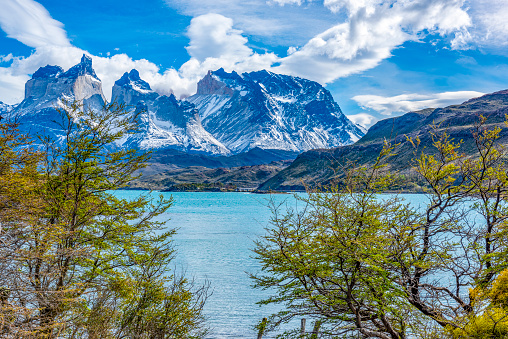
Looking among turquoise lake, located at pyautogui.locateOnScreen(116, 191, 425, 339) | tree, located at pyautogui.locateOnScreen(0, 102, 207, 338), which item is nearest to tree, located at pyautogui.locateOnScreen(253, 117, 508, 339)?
turquoise lake, located at pyautogui.locateOnScreen(116, 191, 425, 339)

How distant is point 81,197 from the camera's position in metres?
12.3

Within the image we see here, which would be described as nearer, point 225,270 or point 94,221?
point 94,221

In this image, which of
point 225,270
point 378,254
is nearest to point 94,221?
point 378,254

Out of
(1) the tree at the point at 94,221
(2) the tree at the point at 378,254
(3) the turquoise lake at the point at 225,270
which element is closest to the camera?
(2) the tree at the point at 378,254

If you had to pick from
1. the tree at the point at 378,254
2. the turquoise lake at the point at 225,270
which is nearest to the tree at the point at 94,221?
the turquoise lake at the point at 225,270

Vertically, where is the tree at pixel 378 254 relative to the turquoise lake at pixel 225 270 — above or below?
above

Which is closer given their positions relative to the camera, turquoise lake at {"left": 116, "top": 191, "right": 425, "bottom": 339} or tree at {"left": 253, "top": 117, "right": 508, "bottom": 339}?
tree at {"left": 253, "top": 117, "right": 508, "bottom": 339}

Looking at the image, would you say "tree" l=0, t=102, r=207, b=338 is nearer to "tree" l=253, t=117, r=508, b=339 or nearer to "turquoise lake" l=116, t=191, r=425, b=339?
"turquoise lake" l=116, t=191, r=425, b=339

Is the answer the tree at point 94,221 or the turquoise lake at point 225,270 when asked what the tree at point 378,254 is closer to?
the turquoise lake at point 225,270

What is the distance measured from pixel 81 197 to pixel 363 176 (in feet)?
30.8

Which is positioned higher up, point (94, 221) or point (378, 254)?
point (94, 221)

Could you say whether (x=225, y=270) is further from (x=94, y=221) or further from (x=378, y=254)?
(x=378, y=254)

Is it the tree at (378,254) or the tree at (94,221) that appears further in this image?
the tree at (94,221)

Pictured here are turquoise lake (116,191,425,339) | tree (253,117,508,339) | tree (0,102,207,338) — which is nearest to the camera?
tree (253,117,508,339)
